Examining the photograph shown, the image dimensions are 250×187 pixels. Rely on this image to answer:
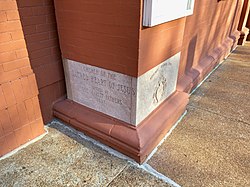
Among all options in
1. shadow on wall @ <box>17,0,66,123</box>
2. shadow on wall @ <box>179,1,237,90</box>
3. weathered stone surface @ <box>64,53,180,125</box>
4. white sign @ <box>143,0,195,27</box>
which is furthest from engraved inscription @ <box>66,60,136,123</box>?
shadow on wall @ <box>179,1,237,90</box>

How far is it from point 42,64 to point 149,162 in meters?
1.26

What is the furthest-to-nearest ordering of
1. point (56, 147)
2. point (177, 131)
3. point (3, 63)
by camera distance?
point (177, 131), point (56, 147), point (3, 63)

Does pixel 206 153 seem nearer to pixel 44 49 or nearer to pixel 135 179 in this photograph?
pixel 135 179

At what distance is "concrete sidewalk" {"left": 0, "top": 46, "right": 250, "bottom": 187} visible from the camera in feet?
5.44

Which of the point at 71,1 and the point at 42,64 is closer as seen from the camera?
the point at 71,1

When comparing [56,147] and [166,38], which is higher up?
[166,38]

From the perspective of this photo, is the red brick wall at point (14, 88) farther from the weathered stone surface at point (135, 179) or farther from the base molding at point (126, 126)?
the weathered stone surface at point (135, 179)

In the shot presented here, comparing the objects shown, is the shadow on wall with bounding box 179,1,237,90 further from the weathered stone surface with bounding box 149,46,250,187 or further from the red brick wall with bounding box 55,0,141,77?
the red brick wall with bounding box 55,0,141,77

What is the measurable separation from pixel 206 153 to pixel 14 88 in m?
1.68

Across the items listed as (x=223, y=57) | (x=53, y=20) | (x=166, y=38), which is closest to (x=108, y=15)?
(x=166, y=38)

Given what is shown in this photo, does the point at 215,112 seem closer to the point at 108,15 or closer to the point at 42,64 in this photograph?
A: the point at 108,15

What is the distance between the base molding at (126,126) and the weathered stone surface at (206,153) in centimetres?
14

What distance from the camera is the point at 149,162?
1.84 meters

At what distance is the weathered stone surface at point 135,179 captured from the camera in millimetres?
1632
